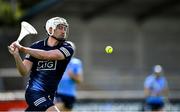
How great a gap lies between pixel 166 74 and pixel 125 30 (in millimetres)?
2453

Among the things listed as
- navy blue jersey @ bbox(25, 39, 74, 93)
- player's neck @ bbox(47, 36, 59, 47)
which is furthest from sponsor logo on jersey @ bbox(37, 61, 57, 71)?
player's neck @ bbox(47, 36, 59, 47)

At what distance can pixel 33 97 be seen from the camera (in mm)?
9391

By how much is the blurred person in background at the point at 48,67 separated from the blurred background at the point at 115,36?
14.8 m

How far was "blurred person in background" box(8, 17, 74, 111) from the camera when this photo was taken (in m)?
9.37

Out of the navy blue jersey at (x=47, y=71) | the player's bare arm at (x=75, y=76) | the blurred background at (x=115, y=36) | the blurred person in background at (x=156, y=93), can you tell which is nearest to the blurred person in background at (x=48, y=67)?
the navy blue jersey at (x=47, y=71)

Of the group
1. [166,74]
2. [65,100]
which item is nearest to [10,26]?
[166,74]

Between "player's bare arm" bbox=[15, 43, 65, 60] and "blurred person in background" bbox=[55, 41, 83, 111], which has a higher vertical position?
"player's bare arm" bbox=[15, 43, 65, 60]

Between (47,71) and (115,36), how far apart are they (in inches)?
708

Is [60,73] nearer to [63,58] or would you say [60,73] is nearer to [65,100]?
[63,58]

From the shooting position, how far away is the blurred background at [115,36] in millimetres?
24908

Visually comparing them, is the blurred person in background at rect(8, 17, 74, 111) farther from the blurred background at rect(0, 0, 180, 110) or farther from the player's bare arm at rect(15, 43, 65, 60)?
the blurred background at rect(0, 0, 180, 110)

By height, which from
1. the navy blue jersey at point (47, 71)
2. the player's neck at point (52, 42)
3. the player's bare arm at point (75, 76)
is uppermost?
the player's neck at point (52, 42)

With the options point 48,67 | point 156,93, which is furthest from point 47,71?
point 156,93

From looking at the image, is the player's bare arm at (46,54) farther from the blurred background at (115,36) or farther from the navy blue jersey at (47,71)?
the blurred background at (115,36)
